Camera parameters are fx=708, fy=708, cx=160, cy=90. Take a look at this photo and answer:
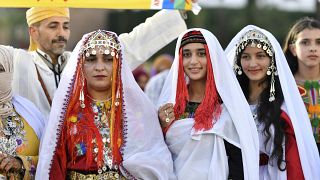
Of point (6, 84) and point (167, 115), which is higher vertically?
point (6, 84)

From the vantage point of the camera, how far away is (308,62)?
580 cm

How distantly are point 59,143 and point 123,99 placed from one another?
0.52m

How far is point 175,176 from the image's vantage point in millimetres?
4773

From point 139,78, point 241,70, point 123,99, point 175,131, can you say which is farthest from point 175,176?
point 139,78

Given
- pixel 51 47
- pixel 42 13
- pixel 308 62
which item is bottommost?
pixel 308 62

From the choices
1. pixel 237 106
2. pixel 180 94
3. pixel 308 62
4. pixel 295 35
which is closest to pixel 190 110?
pixel 180 94

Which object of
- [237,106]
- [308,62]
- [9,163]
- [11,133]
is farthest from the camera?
[308,62]

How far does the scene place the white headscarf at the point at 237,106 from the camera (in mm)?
4746

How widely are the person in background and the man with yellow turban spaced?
98 centimetres

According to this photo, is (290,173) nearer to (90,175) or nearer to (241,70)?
(241,70)

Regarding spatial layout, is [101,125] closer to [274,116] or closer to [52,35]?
[274,116]

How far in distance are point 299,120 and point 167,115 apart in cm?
95

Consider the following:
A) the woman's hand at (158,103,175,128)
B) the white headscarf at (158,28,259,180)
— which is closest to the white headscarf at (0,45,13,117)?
the woman's hand at (158,103,175,128)

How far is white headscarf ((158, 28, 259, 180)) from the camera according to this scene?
4746 mm
